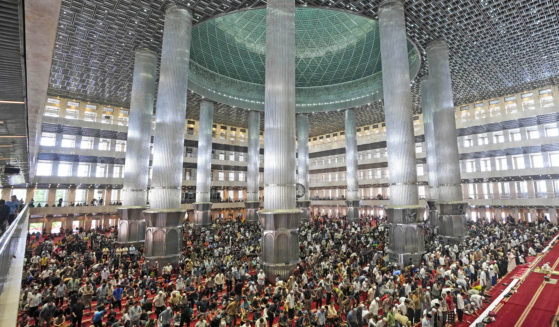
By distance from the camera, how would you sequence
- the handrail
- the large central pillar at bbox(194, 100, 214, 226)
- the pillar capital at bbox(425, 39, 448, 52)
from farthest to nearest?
the large central pillar at bbox(194, 100, 214, 226) < the pillar capital at bbox(425, 39, 448, 52) < the handrail

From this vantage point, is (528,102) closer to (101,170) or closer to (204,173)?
(204,173)

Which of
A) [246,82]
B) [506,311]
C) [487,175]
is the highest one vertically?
[246,82]

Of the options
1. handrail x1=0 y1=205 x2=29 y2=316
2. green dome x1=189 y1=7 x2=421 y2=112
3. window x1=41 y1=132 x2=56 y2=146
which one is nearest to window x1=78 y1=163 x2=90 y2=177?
window x1=41 y1=132 x2=56 y2=146

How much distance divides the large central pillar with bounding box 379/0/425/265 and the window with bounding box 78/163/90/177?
3384 cm

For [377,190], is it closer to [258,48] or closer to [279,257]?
[258,48]

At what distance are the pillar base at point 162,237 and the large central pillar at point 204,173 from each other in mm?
14003

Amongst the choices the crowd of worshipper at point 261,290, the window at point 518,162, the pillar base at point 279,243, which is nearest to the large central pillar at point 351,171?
the crowd of worshipper at point 261,290

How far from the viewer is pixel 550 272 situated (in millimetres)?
12891

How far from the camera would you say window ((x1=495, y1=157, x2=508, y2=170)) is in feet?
106

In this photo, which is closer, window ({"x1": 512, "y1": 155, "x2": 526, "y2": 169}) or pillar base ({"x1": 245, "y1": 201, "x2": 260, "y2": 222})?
window ({"x1": 512, "y1": 155, "x2": 526, "y2": 169})

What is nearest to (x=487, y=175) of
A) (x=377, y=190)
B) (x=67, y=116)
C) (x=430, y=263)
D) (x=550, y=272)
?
(x=377, y=190)

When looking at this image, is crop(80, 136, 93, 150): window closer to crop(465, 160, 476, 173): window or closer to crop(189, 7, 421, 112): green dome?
crop(189, 7, 421, 112): green dome

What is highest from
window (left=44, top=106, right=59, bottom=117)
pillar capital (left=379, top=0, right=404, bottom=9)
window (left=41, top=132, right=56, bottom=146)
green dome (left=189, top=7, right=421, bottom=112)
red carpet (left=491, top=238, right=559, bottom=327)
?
green dome (left=189, top=7, right=421, bottom=112)

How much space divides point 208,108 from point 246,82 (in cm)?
659
